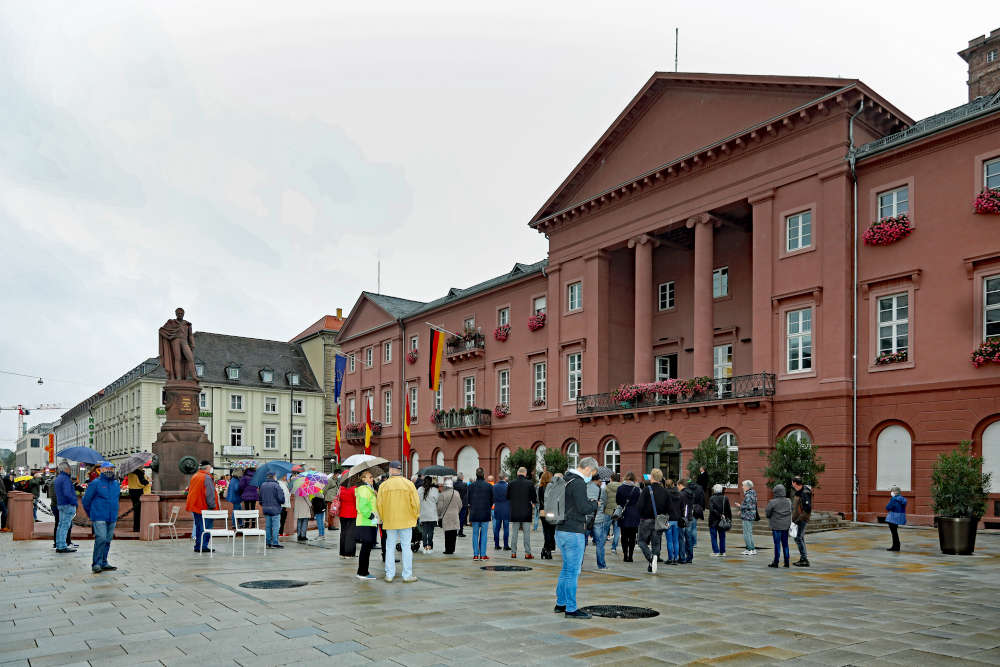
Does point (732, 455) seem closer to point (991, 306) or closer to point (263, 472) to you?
point (991, 306)

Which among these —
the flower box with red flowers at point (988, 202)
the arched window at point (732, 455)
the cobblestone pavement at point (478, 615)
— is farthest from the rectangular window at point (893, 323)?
the cobblestone pavement at point (478, 615)

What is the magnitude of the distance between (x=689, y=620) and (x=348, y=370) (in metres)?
54.0

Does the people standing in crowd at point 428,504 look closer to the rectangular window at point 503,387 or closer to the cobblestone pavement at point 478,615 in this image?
the cobblestone pavement at point 478,615

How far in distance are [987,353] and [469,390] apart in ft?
96.5

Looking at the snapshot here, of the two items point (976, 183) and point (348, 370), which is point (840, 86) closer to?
point (976, 183)

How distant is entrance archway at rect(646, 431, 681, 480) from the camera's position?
33.3m

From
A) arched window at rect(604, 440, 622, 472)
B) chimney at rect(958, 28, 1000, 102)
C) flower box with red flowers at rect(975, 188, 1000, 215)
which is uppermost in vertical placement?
chimney at rect(958, 28, 1000, 102)

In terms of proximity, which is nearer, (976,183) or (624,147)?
(976,183)

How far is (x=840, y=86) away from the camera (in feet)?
90.0

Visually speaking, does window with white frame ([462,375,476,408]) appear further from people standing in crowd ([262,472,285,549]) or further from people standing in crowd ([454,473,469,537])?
people standing in crowd ([262,472,285,549])

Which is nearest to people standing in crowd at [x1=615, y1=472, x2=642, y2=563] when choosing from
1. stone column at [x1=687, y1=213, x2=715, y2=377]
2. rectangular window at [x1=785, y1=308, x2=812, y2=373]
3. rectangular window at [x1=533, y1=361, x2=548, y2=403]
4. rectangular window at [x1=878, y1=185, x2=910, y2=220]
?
rectangular window at [x1=785, y1=308, x2=812, y2=373]

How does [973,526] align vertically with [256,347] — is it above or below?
below

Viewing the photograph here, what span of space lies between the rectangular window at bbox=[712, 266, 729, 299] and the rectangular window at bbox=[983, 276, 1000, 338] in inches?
429

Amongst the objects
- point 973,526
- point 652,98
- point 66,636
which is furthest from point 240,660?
point 652,98
